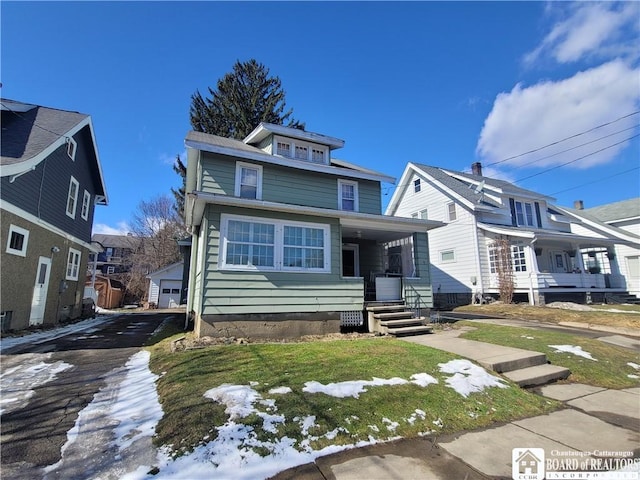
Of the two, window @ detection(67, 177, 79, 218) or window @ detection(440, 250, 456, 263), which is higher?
window @ detection(67, 177, 79, 218)

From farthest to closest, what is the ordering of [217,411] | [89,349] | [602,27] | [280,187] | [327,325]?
[280,187] → [602,27] → [327,325] → [89,349] → [217,411]

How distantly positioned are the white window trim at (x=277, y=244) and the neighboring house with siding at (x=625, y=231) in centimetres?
2103

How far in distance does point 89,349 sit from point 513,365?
9483mm

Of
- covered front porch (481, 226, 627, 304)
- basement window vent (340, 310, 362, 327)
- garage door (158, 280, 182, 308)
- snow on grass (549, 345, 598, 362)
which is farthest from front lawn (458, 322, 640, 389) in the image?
garage door (158, 280, 182, 308)

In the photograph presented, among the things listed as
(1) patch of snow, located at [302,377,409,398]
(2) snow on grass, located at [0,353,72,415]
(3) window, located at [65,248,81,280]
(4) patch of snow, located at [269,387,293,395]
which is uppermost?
(3) window, located at [65,248,81,280]

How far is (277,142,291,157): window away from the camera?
37.3 ft

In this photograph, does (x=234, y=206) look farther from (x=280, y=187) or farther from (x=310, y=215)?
(x=280, y=187)

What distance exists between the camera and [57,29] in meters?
9.05

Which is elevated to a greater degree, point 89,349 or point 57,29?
point 57,29

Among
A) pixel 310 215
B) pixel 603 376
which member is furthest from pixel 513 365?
pixel 310 215

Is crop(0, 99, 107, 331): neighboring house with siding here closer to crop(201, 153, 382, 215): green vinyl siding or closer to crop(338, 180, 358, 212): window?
crop(201, 153, 382, 215): green vinyl siding

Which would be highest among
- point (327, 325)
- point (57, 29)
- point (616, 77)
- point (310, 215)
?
point (57, 29)

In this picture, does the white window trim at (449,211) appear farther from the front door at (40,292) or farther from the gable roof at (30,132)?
the front door at (40,292)

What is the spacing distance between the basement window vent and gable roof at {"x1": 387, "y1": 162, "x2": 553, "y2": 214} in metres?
12.4
